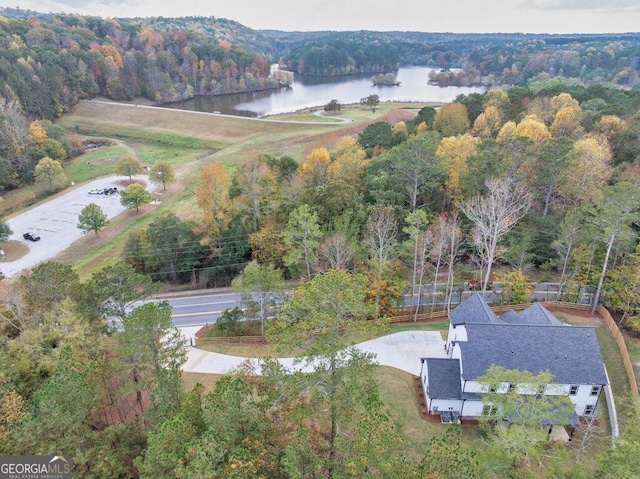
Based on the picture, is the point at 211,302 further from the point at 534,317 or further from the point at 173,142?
the point at 173,142

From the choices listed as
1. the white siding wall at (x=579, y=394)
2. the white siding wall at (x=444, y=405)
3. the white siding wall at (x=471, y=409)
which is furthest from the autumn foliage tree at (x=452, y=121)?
the white siding wall at (x=444, y=405)

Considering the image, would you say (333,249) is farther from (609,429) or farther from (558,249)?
(609,429)

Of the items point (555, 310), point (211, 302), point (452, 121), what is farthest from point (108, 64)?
point (555, 310)

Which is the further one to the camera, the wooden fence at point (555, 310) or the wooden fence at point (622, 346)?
the wooden fence at point (555, 310)

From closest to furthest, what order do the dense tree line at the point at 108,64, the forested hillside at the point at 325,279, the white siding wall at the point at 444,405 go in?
the forested hillside at the point at 325,279
the white siding wall at the point at 444,405
the dense tree line at the point at 108,64

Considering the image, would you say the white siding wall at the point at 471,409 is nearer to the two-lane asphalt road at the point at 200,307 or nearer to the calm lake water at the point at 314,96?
the two-lane asphalt road at the point at 200,307
